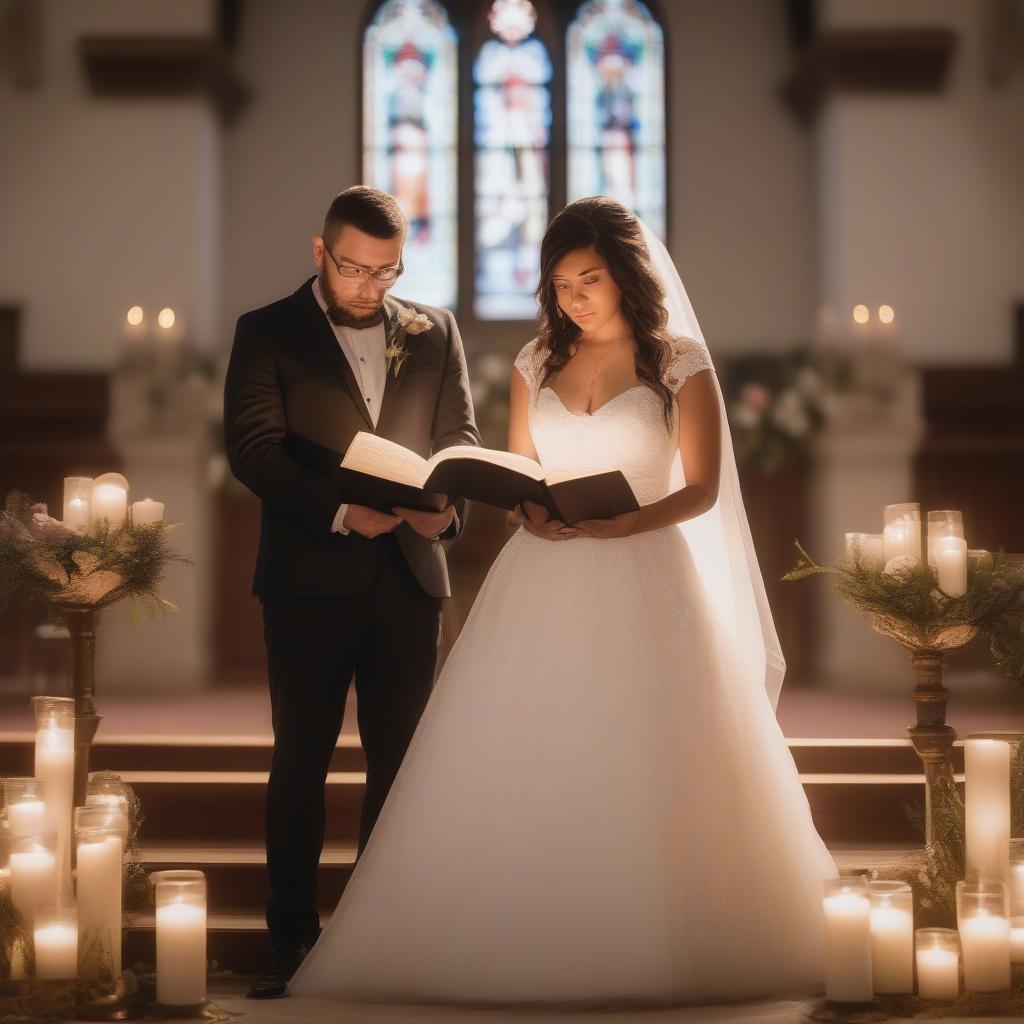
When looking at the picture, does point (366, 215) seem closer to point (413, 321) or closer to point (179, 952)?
point (413, 321)

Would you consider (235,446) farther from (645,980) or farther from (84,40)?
(84,40)

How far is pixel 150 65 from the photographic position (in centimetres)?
837

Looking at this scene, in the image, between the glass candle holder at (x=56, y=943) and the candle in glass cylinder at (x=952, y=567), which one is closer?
the glass candle holder at (x=56, y=943)

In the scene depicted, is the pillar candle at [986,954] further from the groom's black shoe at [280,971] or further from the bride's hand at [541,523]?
the groom's black shoe at [280,971]

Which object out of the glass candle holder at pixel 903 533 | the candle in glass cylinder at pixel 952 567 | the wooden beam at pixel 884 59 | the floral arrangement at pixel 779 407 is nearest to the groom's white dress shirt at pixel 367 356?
the glass candle holder at pixel 903 533

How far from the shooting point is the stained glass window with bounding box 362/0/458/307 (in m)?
9.44

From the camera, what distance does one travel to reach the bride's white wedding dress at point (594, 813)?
9.63 feet

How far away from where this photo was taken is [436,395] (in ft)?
11.0

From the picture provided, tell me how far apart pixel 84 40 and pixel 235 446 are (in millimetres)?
5886

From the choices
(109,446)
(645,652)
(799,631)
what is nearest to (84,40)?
(109,446)

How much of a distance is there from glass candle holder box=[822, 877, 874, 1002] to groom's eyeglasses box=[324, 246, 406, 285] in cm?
153

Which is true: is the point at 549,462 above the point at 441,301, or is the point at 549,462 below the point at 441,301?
below

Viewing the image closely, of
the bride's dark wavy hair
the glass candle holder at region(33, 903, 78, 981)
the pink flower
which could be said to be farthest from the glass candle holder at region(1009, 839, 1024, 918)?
the pink flower

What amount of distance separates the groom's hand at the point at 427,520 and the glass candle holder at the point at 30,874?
102 centimetres
